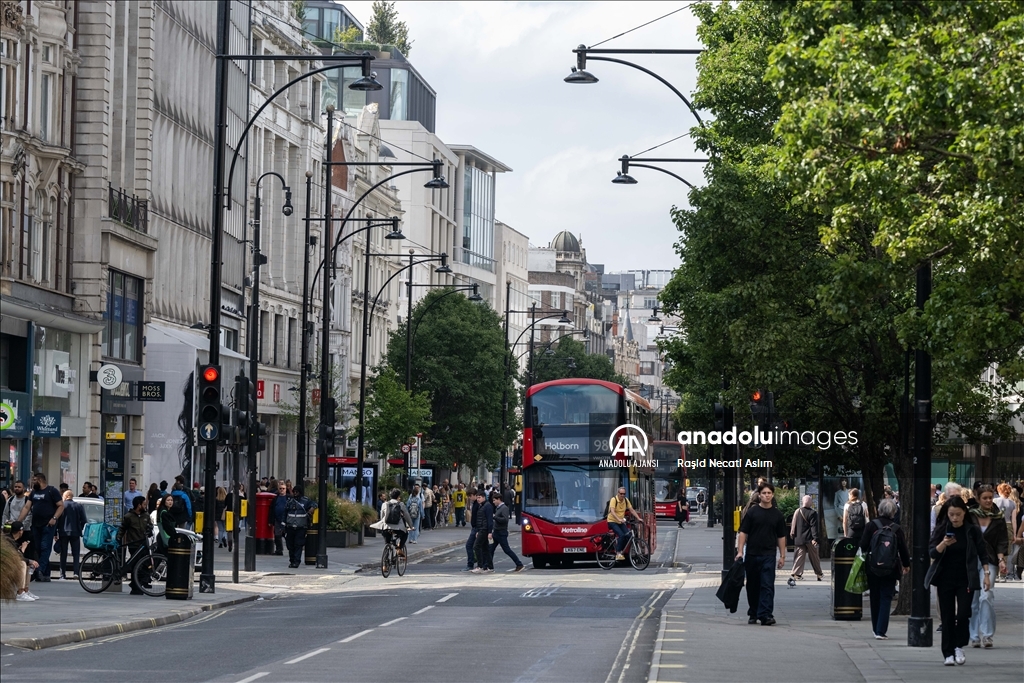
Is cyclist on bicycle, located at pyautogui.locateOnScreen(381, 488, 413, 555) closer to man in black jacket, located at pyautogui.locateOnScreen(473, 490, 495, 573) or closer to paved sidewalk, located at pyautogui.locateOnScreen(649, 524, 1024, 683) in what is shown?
man in black jacket, located at pyautogui.locateOnScreen(473, 490, 495, 573)

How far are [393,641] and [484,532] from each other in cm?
1787

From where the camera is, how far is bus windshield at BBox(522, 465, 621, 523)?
40562 mm

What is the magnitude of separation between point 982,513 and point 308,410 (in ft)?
157

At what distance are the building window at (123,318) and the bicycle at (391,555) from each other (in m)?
12.7

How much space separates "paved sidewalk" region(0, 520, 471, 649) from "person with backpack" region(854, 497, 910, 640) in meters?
8.92

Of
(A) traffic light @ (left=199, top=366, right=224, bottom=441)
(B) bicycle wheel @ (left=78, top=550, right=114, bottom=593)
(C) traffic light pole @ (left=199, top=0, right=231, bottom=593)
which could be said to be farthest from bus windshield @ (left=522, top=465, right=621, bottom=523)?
(B) bicycle wheel @ (left=78, top=550, right=114, bottom=593)

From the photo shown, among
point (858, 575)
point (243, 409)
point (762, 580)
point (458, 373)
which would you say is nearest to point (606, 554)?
point (243, 409)

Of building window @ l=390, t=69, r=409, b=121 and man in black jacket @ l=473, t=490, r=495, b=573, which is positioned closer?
man in black jacket @ l=473, t=490, r=495, b=573

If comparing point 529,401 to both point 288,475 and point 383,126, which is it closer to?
point 288,475

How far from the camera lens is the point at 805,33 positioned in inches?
617

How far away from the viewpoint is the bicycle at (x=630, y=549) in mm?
40875

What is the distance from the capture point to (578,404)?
3919cm

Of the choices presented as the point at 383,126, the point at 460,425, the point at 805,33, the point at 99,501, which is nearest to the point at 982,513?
the point at 805,33

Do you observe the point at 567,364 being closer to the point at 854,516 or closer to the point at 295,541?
the point at 295,541
